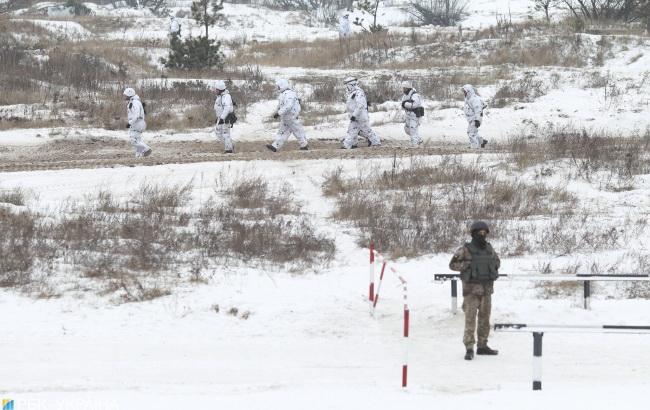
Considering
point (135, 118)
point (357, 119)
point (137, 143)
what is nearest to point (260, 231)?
point (135, 118)

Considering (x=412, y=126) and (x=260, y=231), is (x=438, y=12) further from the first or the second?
(x=260, y=231)

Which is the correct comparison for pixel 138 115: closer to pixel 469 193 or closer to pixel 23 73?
pixel 469 193

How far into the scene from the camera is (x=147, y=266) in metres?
12.1

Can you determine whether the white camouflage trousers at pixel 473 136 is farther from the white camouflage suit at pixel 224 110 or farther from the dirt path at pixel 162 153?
the white camouflage suit at pixel 224 110

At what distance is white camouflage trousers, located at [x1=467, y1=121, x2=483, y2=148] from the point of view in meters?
20.8

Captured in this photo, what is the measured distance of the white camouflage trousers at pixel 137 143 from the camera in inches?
778

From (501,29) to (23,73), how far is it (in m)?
17.8

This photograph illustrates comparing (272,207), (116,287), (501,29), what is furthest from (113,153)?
(501,29)

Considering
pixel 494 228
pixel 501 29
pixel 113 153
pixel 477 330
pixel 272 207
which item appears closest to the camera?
pixel 477 330

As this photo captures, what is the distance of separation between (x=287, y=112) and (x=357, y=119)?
173 centimetres

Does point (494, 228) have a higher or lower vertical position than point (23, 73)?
lower

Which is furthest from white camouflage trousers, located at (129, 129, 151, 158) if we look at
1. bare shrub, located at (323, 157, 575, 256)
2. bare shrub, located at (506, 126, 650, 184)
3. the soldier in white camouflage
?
the soldier in white camouflage

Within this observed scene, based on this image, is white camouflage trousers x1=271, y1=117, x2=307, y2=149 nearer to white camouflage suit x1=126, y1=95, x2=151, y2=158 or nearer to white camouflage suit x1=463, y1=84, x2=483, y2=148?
white camouflage suit x1=126, y1=95, x2=151, y2=158

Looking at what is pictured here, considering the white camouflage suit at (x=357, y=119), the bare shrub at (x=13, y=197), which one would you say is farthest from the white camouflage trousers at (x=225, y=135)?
the bare shrub at (x=13, y=197)
